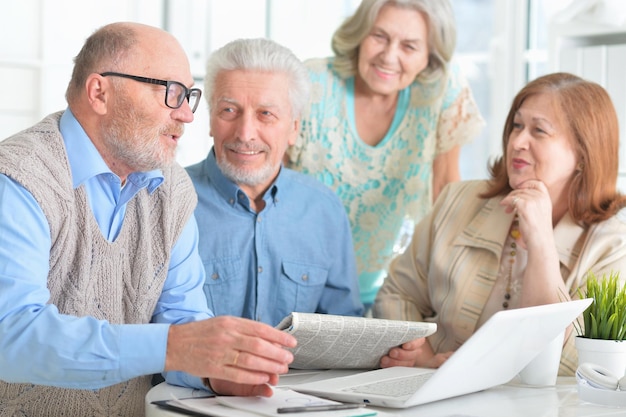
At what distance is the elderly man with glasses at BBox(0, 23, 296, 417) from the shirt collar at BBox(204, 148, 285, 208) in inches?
13.6

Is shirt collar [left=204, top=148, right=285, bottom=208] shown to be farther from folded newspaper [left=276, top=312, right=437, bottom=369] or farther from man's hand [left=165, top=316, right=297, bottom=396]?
man's hand [left=165, top=316, right=297, bottom=396]

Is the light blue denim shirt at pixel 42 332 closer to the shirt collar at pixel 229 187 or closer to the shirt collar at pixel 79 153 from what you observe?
the shirt collar at pixel 79 153

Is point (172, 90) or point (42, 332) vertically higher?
point (172, 90)

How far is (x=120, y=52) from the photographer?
1.85 meters

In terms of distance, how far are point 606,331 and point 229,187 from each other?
105 cm

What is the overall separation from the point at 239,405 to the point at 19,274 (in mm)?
449

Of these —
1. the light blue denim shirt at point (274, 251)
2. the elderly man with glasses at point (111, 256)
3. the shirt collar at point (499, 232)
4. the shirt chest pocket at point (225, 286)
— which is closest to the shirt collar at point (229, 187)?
the light blue denim shirt at point (274, 251)

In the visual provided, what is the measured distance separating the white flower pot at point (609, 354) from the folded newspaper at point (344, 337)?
32 cm

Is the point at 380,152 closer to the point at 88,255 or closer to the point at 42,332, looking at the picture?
the point at 88,255

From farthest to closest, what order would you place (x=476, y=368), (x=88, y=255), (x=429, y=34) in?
(x=429, y=34) → (x=88, y=255) → (x=476, y=368)

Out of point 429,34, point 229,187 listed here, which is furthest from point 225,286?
point 429,34

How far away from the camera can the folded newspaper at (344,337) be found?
1.74 meters

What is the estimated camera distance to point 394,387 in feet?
5.77

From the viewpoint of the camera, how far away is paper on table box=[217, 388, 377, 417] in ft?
5.01
